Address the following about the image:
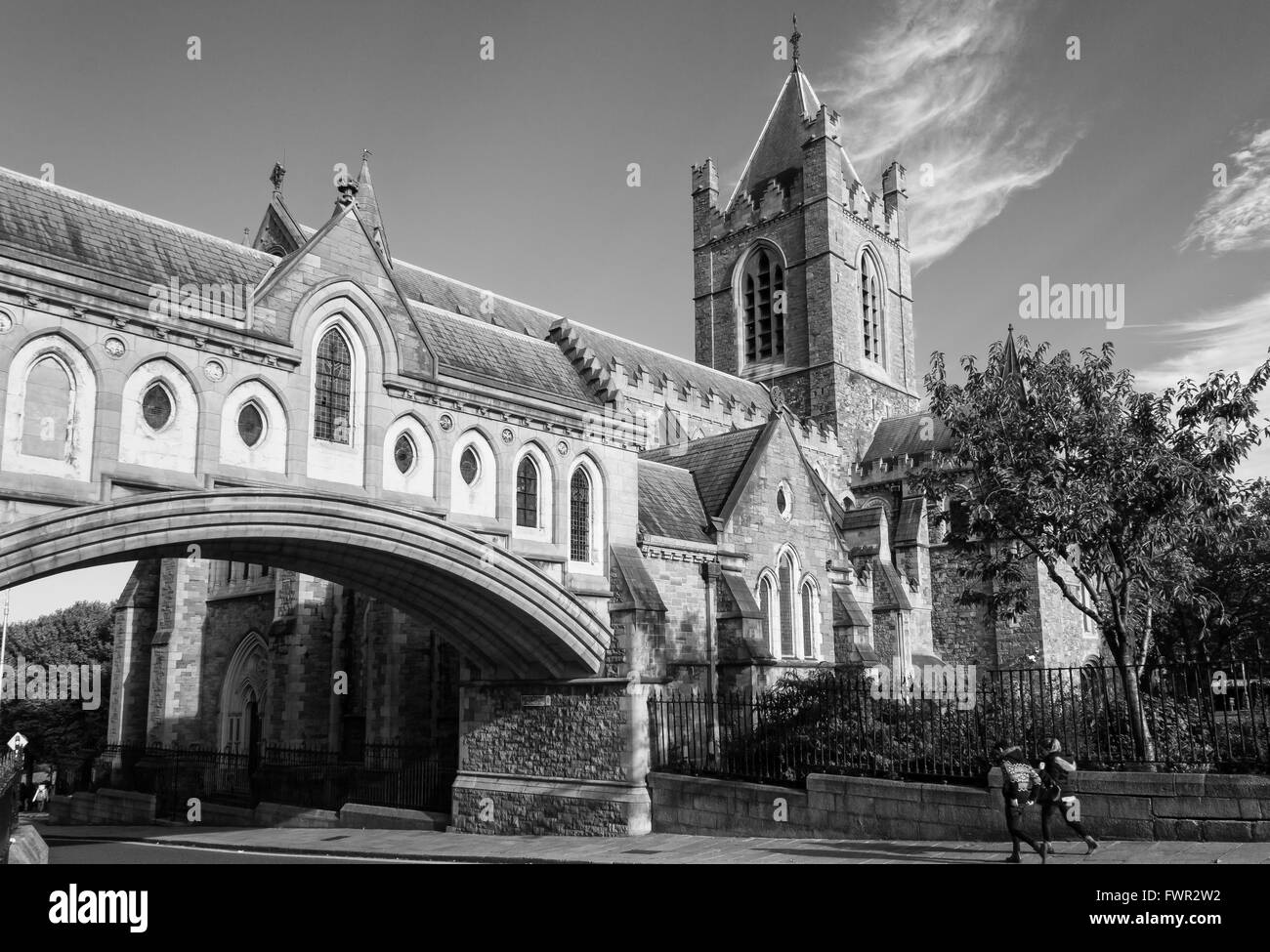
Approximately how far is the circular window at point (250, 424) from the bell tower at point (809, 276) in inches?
1514

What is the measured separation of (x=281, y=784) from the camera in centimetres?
2498

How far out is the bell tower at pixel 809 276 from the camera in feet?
175

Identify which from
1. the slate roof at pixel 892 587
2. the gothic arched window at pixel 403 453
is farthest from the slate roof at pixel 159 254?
the slate roof at pixel 892 587

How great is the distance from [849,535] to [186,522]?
25.7 m

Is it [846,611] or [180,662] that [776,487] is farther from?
[180,662]

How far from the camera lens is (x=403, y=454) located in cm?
1636

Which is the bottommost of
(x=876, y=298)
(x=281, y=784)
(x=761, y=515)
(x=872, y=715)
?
(x=281, y=784)

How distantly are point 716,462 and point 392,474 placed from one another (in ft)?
34.1

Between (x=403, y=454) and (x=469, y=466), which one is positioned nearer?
(x=403, y=454)

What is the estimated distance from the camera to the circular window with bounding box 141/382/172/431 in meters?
13.5

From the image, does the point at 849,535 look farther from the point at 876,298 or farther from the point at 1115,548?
the point at 876,298

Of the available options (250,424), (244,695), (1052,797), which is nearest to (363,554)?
(250,424)

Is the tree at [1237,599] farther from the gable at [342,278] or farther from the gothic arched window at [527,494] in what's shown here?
the gable at [342,278]
